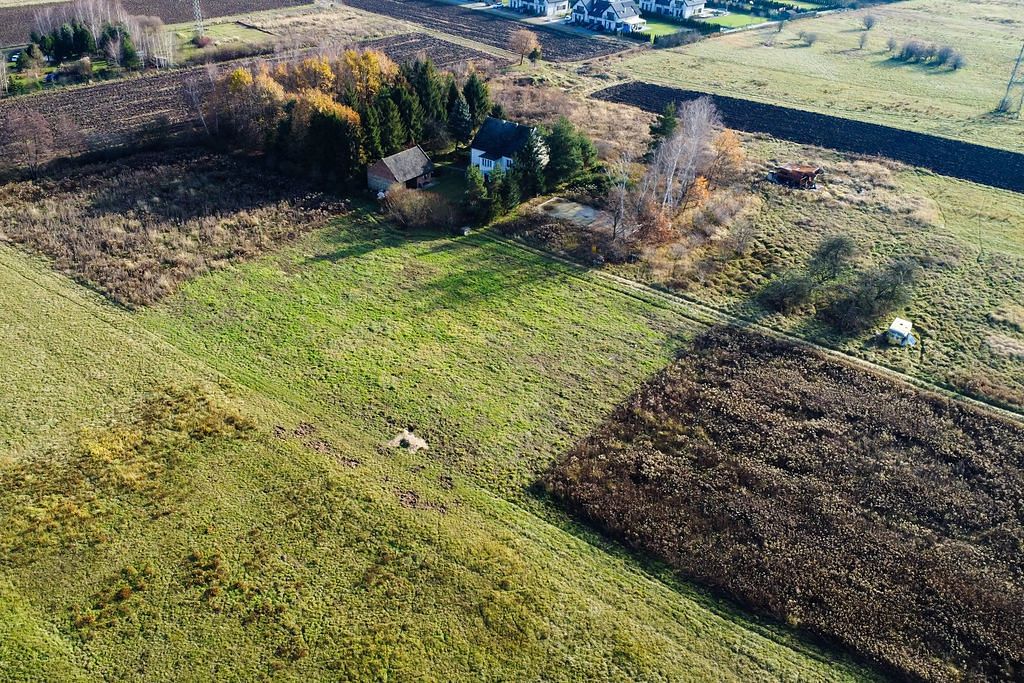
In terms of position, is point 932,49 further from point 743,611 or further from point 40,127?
point 40,127

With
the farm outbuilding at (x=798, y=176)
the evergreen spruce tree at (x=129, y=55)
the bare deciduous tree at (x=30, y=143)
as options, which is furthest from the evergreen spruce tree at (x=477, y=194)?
the evergreen spruce tree at (x=129, y=55)

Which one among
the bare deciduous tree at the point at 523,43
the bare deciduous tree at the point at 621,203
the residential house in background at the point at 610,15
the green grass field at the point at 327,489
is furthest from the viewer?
the residential house in background at the point at 610,15

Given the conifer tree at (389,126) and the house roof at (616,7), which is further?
the house roof at (616,7)

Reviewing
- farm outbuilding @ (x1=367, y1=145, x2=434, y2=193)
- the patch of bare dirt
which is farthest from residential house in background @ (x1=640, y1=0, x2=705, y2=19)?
the patch of bare dirt

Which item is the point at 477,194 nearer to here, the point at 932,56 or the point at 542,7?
the point at 542,7

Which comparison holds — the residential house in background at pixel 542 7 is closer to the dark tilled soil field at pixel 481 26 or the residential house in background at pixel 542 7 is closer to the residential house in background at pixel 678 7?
the dark tilled soil field at pixel 481 26

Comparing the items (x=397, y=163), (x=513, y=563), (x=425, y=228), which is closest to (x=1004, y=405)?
(x=513, y=563)
